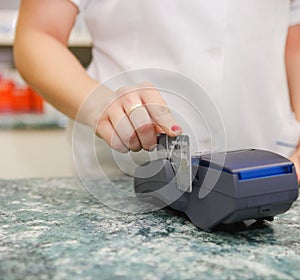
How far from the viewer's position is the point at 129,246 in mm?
510

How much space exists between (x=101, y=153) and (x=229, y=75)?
293 mm

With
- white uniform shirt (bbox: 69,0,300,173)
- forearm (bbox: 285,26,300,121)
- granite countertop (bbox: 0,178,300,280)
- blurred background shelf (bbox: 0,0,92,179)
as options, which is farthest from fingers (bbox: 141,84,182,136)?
blurred background shelf (bbox: 0,0,92,179)

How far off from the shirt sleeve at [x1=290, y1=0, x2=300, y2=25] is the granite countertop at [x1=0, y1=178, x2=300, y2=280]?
1.49ft

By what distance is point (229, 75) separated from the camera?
939 millimetres

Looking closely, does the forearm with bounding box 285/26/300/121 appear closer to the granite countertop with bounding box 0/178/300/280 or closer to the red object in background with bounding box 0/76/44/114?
the granite countertop with bounding box 0/178/300/280

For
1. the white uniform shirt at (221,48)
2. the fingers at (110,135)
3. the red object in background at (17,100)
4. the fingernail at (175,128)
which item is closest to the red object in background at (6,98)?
the red object in background at (17,100)

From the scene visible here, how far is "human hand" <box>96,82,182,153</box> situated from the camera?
60 centimetres

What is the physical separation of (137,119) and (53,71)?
0.25m

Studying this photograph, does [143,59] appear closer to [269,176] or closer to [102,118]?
[102,118]

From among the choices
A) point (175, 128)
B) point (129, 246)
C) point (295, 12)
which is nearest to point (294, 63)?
point (295, 12)

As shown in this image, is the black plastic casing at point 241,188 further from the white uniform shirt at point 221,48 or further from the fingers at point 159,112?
the white uniform shirt at point 221,48

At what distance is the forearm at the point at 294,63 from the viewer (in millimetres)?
1028

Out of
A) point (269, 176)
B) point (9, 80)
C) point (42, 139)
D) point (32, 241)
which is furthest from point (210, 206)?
point (9, 80)

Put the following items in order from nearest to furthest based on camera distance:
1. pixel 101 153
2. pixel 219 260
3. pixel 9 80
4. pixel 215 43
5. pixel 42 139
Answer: pixel 219 260 → pixel 101 153 → pixel 215 43 → pixel 42 139 → pixel 9 80
